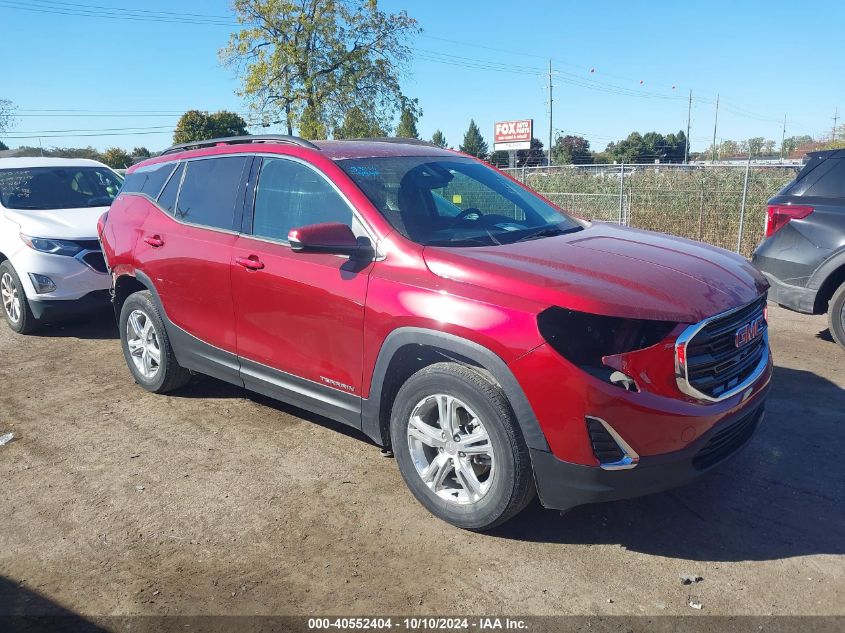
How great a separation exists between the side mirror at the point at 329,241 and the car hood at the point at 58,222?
4.43 meters

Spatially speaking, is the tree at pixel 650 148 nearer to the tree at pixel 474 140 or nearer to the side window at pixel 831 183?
the tree at pixel 474 140

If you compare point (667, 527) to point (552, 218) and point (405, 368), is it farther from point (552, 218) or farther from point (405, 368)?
point (552, 218)

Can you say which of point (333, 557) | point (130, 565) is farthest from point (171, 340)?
point (333, 557)

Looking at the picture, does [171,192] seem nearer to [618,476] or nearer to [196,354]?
[196,354]

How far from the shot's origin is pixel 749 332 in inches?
131

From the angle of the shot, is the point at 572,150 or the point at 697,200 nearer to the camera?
the point at 697,200

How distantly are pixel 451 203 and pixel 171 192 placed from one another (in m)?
2.24

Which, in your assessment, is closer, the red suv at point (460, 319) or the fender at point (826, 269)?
the red suv at point (460, 319)

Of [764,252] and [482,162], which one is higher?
[482,162]

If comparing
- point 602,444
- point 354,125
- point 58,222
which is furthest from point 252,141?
point 354,125

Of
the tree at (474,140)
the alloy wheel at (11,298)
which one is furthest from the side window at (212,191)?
the tree at (474,140)

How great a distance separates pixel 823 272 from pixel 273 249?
4.74 meters

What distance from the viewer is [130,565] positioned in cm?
310

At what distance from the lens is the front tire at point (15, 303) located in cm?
694
